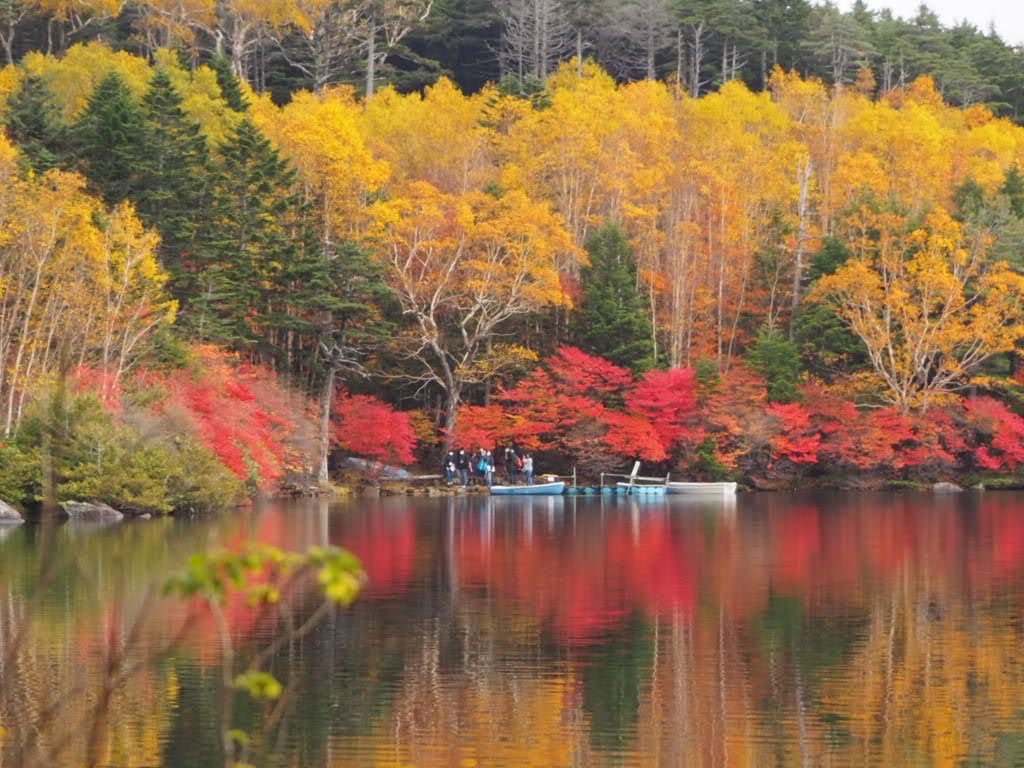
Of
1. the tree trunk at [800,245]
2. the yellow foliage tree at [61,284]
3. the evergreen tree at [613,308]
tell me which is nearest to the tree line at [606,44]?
the tree trunk at [800,245]

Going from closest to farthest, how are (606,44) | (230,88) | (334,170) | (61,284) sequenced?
(61,284) < (334,170) < (230,88) < (606,44)

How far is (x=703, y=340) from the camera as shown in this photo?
187 feet

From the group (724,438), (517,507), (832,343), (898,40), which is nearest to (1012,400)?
(832,343)

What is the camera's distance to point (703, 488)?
50.4 meters

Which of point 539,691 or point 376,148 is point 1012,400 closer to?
point 376,148

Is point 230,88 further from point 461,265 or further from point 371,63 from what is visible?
point 371,63

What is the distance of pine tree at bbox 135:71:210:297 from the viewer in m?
46.5

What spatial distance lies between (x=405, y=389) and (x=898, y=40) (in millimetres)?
47743

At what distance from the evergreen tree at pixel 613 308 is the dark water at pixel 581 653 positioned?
21.5m

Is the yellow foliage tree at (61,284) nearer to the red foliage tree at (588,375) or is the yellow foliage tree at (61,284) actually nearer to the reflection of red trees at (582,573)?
the reflection of red trees at (582,573)

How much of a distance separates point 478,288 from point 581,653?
34.6 metres

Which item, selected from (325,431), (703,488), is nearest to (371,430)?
(325,431)

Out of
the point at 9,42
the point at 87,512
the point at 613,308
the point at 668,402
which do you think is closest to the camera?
the point at 87,512

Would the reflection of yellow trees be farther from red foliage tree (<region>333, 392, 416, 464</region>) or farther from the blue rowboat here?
red foliage tree (<region>333, 392, 416, 464</region>)
